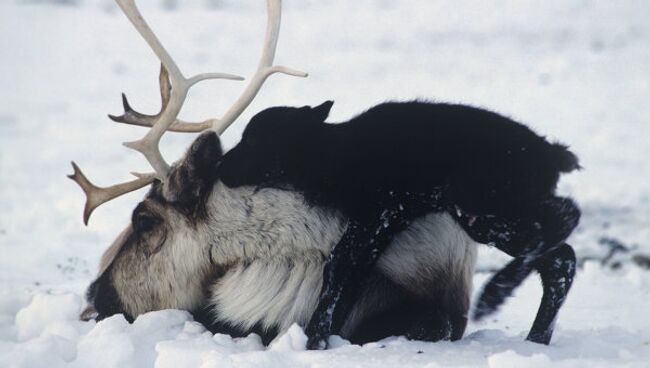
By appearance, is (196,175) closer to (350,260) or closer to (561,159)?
(350,260)

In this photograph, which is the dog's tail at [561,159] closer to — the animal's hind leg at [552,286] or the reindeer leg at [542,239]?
the reindeer leg at [542,239]

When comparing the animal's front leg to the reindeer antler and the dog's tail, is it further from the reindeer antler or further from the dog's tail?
the reindeer antler

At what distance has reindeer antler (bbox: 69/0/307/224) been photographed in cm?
358

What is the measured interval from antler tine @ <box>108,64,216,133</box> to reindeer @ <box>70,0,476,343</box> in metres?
0.14

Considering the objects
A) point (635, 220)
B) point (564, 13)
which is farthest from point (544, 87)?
point (635, 220)

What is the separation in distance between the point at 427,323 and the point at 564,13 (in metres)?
14.3

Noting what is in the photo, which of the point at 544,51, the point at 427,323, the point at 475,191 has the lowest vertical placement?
the point at 427,323

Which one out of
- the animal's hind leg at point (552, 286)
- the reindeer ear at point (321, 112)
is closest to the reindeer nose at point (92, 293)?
the reindeer ear at point (321, 112)

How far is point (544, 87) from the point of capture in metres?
12.8

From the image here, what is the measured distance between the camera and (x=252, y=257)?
3463mm

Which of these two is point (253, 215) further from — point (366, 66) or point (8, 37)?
point (8, 37)

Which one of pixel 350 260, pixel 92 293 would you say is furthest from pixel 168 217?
pixel 350 260

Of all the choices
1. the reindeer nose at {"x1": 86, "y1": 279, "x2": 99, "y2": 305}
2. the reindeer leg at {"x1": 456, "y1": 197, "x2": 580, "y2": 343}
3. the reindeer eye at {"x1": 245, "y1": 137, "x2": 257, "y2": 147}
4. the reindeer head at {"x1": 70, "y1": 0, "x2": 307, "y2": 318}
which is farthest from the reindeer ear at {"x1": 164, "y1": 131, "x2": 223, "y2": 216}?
the reindeer leg at {"x1": 456, "y1": 197, "x2": 580, "y2": 343}

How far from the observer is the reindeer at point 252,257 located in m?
3.37
